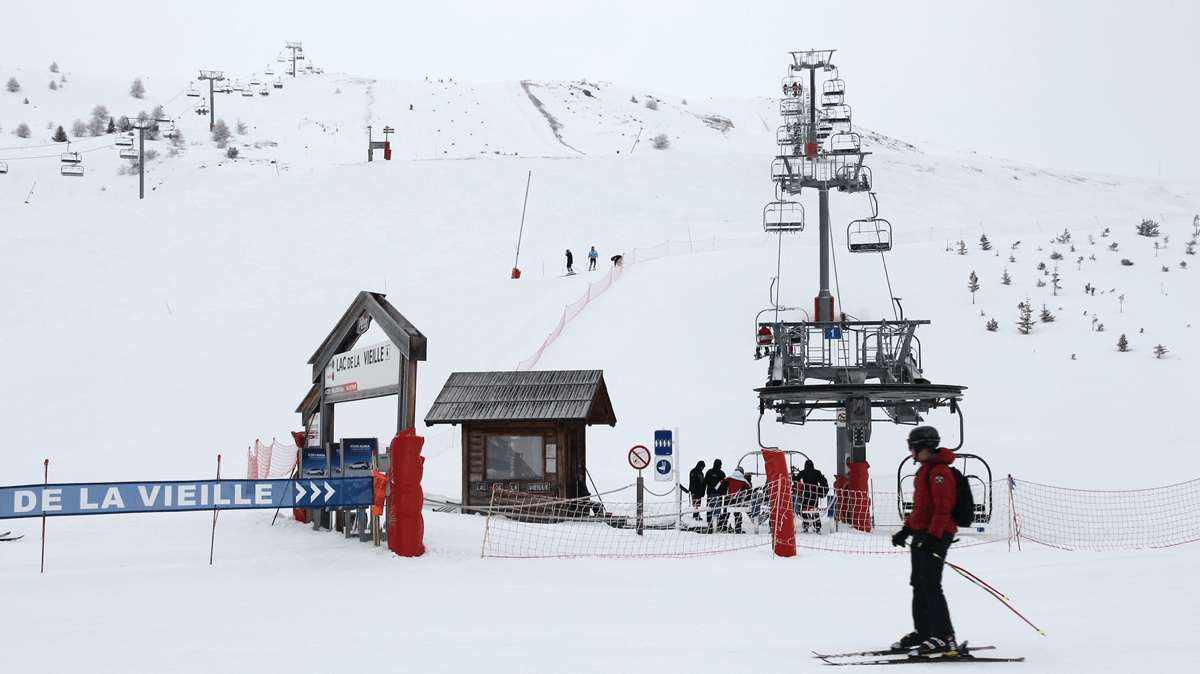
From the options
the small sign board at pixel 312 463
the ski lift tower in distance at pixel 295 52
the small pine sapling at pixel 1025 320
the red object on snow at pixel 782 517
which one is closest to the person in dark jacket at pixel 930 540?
the red object on snow at pixel 782 517

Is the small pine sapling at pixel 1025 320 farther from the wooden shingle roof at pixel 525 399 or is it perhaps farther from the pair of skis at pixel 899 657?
the pair of skis at pixel 899 657

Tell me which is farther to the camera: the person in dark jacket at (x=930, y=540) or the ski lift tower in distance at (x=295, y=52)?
the ski lift tower in distance at (x=295, y=52)

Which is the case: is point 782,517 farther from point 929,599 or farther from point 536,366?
point 536,366

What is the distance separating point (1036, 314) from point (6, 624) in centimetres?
2859

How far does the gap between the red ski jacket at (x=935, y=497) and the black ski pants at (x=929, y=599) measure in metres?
0.20

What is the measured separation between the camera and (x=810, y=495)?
16797 mm

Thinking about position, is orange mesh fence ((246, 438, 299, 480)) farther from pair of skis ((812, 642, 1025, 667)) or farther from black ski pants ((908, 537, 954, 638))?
black ski pants ((908, 537, 954, 638))

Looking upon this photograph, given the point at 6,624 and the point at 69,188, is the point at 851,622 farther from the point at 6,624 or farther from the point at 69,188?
the point at 69,188

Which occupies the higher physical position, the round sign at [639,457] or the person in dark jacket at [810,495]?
the round sign at [639,457]

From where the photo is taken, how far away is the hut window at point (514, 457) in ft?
61.4

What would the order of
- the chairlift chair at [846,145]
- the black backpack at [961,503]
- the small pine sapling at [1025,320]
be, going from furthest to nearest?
the small pine sapling at [1025,320] → the chairlift chair at [846,145] → the black backpack at [961,503]

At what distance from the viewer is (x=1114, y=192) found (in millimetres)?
66000

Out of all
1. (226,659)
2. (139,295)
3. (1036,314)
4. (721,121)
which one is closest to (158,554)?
(226,659)

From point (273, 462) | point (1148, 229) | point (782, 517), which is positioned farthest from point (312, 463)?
point (1148, 229)
